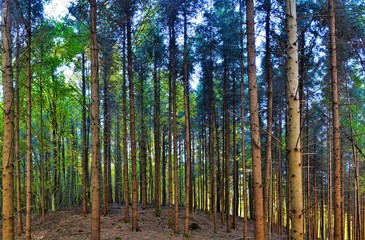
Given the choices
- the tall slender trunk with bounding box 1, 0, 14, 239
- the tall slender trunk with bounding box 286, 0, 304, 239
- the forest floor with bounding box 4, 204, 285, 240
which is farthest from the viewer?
the forest floor with bounding box 4, 204, 285, 240

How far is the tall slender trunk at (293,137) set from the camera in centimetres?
371

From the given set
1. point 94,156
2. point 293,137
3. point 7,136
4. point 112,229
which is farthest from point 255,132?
point 112,229

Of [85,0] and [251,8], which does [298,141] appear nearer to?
[251,8]

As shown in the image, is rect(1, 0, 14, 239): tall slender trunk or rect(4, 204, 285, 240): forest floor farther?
rect(4, 204, 285, 240): forest floor

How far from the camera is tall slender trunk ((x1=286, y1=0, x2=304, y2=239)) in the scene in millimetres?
3707

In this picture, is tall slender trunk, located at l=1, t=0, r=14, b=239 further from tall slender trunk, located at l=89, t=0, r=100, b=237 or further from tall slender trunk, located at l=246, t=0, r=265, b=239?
tall slender trunk, located at l=246, t=0, r=265, b=239

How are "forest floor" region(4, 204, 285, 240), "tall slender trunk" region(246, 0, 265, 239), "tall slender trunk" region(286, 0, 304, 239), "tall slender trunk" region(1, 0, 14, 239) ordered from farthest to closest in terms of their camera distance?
"forest floor" region(4, 204, 285, 240)
"tall slender trunk" region(246, 0, 265, 239)
"tall slender trunk" region(1, 0, 14, 239)
"tall slender trunk" region(286, 0, 304, 239)

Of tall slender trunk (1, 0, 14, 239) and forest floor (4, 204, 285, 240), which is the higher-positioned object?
tall slender trunk (1, 0, 14, 239)

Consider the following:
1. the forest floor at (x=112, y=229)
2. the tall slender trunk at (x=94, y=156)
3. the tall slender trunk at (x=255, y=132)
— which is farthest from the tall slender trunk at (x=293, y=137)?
the forest floor at (x=112, y=229)

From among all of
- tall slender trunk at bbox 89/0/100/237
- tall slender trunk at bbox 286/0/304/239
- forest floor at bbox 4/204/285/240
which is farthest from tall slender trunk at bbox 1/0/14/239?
forest floor at bbox 4/204/285/240

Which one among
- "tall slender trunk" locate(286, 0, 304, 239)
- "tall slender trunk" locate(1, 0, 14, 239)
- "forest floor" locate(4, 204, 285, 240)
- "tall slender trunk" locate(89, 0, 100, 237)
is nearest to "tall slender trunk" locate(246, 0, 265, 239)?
"tall slender trunk" locate(286, 0, 304, 239)

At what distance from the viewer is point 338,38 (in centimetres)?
1055

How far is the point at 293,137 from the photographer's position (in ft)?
12.5

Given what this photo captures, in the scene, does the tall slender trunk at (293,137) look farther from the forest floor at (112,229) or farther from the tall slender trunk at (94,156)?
the forest floor at (112,229)
